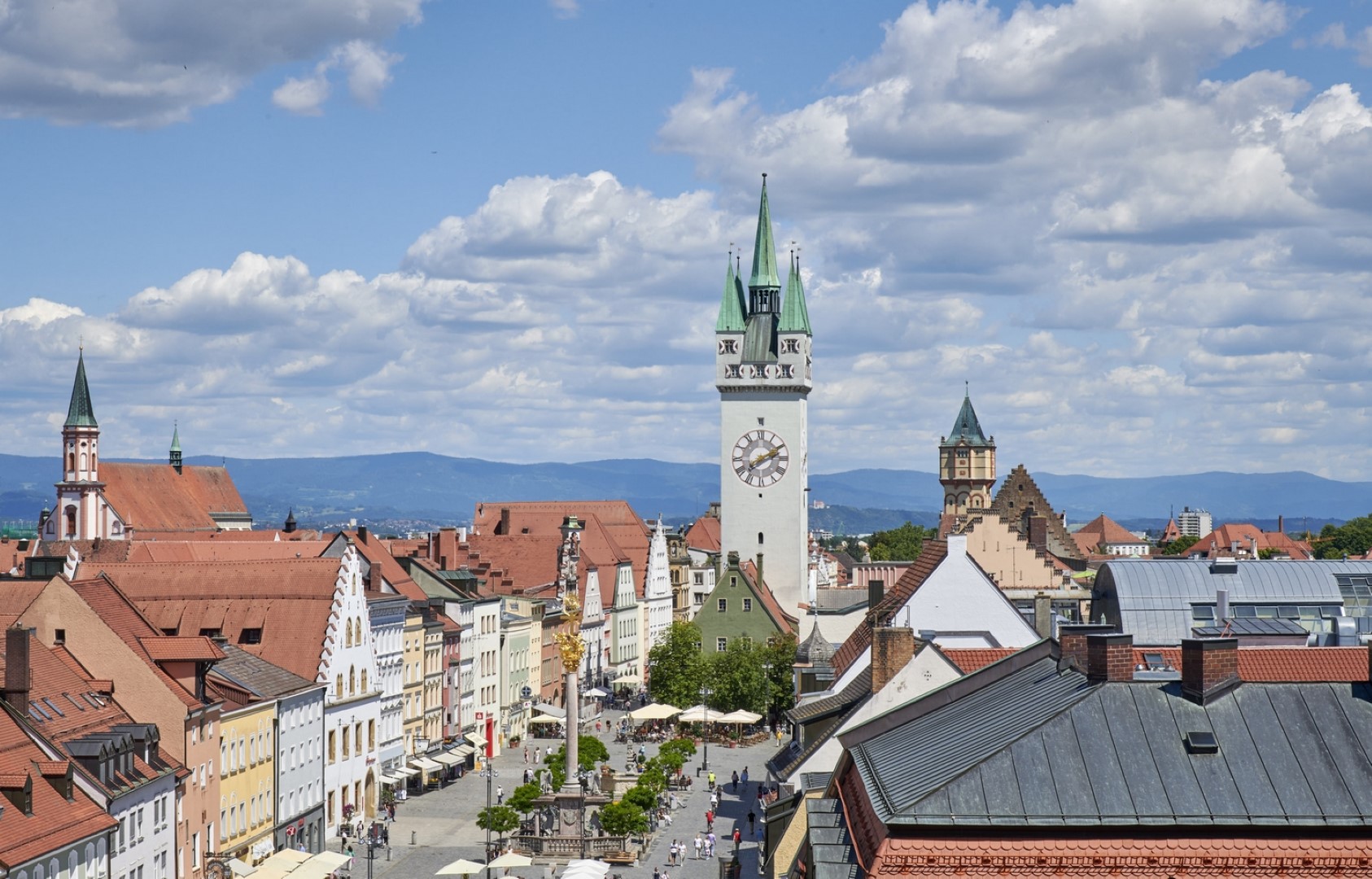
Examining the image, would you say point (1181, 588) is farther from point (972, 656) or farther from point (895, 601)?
point (895, 601)

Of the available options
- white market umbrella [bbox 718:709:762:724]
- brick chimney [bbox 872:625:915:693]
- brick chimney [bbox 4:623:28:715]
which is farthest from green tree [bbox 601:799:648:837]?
white market umbrella [bbox 718:709:762:724]

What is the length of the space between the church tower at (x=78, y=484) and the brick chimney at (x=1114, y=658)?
152 meters

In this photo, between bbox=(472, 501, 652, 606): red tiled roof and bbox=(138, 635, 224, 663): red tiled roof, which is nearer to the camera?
bbox=(138, 635, 224, 663): red tiled roof

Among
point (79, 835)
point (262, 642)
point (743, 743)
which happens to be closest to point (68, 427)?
point (743, 743)

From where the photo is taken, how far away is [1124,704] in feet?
112

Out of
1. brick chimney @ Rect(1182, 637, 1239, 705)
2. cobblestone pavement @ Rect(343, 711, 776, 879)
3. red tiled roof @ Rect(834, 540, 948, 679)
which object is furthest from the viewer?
Result: cobblestone pavement @ Rect(343, 711, 776, 879)

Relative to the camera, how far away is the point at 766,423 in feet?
585

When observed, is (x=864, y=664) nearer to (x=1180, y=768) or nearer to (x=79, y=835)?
(x=79, y=835)

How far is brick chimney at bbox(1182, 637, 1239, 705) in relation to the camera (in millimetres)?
34188

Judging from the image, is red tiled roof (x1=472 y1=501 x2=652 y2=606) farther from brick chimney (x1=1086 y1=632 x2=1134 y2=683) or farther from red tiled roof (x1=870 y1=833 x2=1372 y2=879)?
red tiled roof (x1=870 y1=833 x2=1372 y2=879)

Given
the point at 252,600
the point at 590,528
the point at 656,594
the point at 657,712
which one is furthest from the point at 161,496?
the point at 252,600

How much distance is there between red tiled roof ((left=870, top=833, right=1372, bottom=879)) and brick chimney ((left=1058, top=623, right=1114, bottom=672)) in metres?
6.13

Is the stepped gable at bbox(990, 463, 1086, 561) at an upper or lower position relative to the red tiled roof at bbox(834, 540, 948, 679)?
upper

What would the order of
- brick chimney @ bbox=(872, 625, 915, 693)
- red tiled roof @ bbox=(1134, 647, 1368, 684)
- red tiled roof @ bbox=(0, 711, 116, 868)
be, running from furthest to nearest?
1. brick chimney @ bbox=(872, 625, 915, 693)
2. red tiled roof @ bbox=(0, 711, 116, 868)
3. red tiled roof @ bbox=(1134, 647, 1368, 684)
